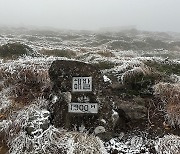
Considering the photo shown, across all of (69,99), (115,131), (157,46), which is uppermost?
(69,99)

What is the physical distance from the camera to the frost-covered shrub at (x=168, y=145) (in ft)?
22.2

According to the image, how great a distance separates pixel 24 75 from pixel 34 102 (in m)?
1.44

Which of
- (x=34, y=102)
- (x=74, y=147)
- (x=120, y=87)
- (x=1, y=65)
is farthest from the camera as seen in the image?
(x=1, y=65)

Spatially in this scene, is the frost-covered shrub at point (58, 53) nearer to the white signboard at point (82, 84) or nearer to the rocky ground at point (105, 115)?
the rocky ground at point (105, 115)

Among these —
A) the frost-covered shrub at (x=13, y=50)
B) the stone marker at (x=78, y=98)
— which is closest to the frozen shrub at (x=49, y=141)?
the stone marker at (x=78, y=98)

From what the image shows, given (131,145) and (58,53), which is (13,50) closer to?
(58,53)

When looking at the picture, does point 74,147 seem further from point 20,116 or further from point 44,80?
point 44,80

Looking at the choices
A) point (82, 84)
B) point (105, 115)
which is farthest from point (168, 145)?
point (82, 84)

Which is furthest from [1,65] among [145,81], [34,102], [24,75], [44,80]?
[145,81]

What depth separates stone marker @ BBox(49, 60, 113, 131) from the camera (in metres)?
7.60

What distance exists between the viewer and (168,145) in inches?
270

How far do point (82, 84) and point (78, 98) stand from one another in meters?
0.37

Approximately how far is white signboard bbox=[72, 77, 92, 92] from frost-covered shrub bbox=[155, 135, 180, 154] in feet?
6.93

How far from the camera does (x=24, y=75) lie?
937 centimetres
